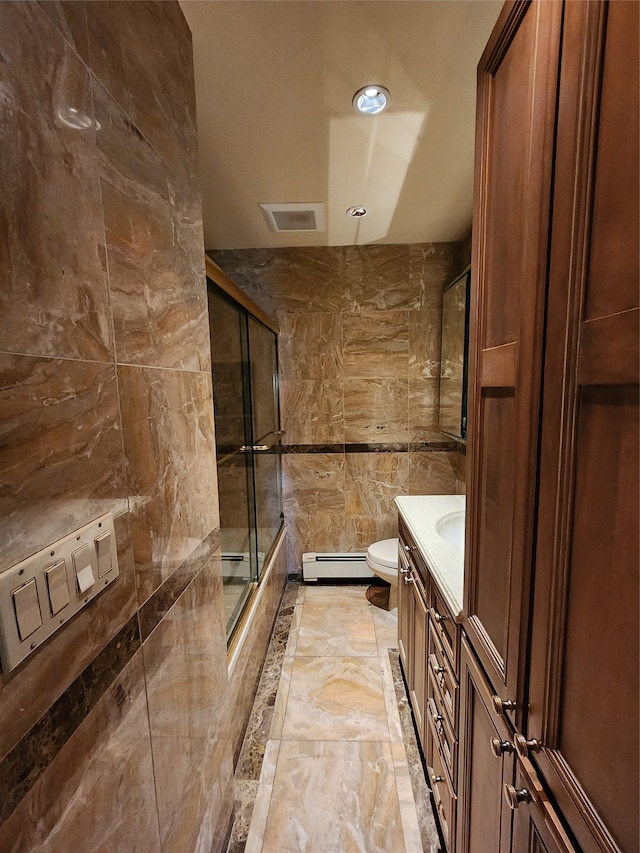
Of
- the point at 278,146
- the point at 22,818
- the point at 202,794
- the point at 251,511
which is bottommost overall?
the point at 202,794

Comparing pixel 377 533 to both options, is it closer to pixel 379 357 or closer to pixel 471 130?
pixel 379 357

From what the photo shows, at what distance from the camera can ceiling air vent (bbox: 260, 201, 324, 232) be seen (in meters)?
2.04

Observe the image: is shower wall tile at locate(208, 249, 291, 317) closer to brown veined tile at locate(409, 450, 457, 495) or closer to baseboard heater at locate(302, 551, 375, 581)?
brown veined tile at locate(409, 450, 457, 495)

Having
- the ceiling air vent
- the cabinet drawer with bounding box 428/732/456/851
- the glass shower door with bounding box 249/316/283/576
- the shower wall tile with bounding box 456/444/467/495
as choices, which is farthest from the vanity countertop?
the ceiling air vent

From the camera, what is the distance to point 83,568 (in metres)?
0.62

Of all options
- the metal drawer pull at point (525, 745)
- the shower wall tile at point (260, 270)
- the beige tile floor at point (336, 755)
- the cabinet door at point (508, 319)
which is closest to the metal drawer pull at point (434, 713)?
the beige tile floor at point (336, 755)

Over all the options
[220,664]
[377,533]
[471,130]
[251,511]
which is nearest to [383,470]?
[377,533]

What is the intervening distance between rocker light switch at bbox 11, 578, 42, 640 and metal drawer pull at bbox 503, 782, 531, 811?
823mm

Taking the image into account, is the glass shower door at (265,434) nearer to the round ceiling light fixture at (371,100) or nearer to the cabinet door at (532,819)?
the round ceiling light fixture at (371,100)

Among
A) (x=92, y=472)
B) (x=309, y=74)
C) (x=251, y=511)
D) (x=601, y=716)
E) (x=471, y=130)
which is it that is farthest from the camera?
(x=251, y=511)

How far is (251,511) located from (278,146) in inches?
73.5

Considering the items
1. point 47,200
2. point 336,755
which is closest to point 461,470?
point 336,755

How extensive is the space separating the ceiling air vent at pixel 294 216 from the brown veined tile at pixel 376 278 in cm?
41

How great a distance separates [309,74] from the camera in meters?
1.21
